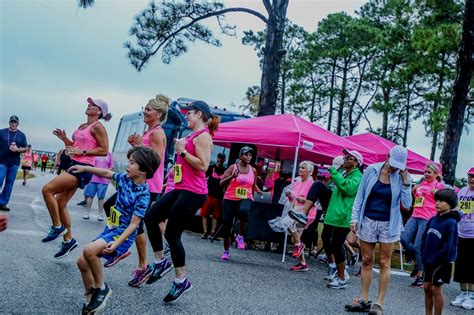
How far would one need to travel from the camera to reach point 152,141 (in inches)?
220

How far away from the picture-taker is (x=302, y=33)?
40.4m

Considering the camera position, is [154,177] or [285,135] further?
[285,135]

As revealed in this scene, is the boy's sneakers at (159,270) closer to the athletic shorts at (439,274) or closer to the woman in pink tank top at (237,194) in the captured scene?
the athletic shorts at (439,274)

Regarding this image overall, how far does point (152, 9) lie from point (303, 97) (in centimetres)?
2599

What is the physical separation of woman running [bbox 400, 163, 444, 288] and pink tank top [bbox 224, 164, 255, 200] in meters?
2.82

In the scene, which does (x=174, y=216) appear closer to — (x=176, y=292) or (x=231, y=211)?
(x=176, y=292)

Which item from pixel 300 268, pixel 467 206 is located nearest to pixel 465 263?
pixel 467 206

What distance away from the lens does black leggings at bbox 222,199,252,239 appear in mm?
8219

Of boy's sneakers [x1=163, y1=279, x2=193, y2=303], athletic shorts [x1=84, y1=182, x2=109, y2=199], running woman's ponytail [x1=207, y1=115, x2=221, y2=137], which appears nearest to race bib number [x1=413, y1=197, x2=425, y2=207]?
running woman's ponytail [x1=207, y1=115, x2=221, y2=137]

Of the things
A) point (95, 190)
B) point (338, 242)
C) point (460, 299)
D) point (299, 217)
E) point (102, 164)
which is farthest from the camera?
point (102, 164)

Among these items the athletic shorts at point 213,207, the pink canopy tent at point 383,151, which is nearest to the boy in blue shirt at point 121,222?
the athletic shorts at point 213,207

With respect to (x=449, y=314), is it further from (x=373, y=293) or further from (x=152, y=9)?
(x=152, y=9)

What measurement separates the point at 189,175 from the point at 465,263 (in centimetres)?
465

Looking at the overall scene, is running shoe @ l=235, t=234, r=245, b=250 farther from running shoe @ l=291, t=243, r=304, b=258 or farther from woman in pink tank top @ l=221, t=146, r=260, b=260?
running shoe @ l=291, t=243, r=304, b=258
